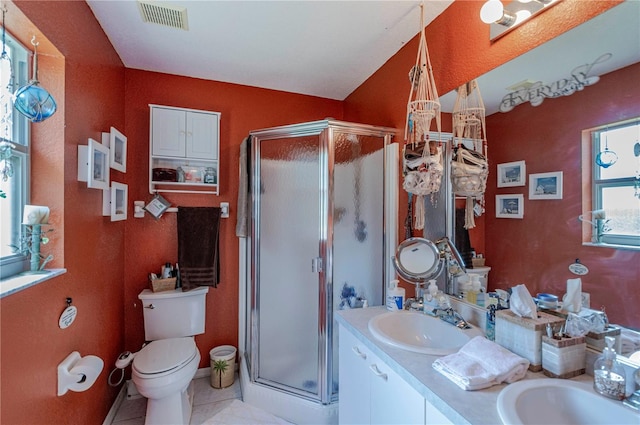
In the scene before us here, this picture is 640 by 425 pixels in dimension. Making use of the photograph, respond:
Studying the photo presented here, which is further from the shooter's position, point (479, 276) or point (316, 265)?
point (316, 265)

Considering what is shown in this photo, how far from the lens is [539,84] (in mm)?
1099

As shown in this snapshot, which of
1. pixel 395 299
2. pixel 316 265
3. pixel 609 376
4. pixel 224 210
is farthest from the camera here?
pixel 224 210

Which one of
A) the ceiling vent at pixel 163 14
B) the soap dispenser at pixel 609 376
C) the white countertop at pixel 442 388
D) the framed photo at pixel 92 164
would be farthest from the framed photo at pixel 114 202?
the soap dispenser at pixel 609 376

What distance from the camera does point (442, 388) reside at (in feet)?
2.82

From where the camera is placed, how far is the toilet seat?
1.68m

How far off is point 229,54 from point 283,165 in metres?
0.86

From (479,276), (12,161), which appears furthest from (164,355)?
(479,276)

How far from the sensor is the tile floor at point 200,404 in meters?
1.90

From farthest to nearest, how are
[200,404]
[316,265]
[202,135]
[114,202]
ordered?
1. [202,135]
2. [200,404]
3. [316,265]
4. [114,202]

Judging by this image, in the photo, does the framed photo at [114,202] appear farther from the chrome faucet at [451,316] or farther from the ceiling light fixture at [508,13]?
the ceiling light fixture at [508,13]

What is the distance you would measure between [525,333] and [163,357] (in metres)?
1.95

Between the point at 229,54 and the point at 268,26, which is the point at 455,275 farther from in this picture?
the point at 229,54

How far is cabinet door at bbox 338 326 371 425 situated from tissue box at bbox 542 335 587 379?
0.63 meters

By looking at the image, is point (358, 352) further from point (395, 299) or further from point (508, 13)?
point (508, 13)
